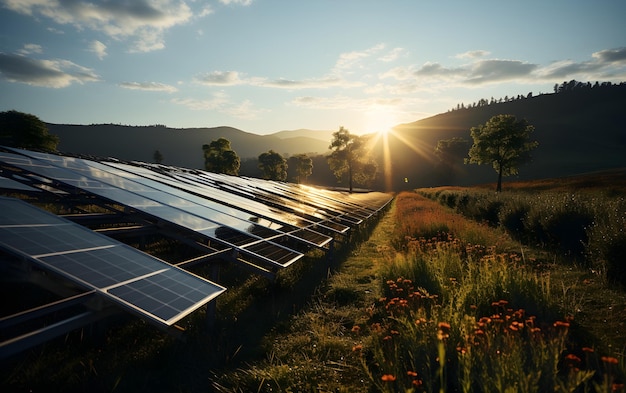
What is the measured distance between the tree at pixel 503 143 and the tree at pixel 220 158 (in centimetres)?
5035

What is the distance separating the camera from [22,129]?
54.2 m

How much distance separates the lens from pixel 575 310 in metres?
6.21

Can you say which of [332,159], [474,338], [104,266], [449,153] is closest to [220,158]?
[332,159]

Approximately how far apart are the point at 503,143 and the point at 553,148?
11774 centimetres

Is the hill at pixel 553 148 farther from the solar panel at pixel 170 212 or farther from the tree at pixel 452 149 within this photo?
the solar panel at pixel 170 212

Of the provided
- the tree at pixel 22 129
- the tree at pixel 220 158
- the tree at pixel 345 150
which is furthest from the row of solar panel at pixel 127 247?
the tree at pixel 345 150

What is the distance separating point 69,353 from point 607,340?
26.7ft

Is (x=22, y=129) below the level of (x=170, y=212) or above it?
above

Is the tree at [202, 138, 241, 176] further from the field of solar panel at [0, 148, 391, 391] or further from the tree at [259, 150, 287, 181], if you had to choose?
the field of solar panel at [0, 148, 391, 391]

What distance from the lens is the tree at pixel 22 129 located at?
53125mm

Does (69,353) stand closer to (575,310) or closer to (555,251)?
(575,310)

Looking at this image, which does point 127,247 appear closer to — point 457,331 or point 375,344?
point 375,344

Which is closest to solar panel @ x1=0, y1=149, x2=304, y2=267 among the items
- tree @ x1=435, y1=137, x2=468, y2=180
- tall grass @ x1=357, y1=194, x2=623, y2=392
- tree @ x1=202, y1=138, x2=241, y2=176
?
tall grass @ x1=357, y1=194, x2=623, y2=392

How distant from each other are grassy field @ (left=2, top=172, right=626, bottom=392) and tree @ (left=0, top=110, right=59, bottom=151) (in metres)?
61.6
